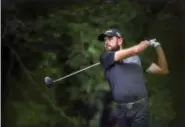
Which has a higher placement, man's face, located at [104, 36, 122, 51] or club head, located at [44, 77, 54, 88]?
man's face, located at [104, 36, 122, 51]

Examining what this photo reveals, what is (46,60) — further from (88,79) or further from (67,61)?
(88,79)

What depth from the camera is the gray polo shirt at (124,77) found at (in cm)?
178

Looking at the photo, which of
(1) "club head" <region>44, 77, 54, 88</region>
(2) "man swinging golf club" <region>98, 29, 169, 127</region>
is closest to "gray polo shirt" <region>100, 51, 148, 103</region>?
(2) "man swinging golf club" <region>98, 29, 169, 127</region>

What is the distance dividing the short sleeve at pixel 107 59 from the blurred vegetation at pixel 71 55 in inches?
1.2

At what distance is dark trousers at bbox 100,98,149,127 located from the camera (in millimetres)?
1774

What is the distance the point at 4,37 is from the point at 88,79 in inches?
17.7

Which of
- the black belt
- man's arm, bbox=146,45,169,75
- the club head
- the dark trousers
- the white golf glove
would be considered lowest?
the dark trousers

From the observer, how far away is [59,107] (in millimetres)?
1810

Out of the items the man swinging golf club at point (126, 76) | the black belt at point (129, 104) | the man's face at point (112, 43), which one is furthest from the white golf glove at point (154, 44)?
the black belt at point (129, 104)

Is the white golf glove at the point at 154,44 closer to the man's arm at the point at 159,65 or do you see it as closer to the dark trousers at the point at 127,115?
the man's arm at the point at 159,65

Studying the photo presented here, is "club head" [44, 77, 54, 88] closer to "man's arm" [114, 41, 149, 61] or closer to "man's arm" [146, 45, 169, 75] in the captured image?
"man's arm" [114, 41, 149, 61]

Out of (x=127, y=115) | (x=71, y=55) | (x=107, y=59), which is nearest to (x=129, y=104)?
(x=127, y=115)

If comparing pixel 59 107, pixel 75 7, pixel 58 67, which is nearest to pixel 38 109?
pixel 59 107

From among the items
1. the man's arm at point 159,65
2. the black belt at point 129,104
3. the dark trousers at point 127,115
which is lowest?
the dark trousers at point 127,115
